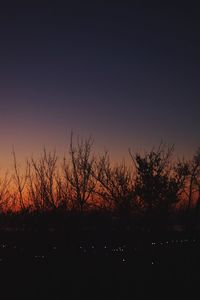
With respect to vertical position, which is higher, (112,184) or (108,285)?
(112,184)

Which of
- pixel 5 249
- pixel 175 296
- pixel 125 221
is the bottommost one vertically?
pixel 175 296

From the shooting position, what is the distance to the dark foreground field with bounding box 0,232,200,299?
9.20 metres

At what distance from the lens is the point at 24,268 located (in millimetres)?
11758

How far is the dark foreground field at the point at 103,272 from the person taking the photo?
30.2ft

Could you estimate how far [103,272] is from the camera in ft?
37.9

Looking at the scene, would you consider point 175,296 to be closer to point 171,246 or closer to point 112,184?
point 171,246

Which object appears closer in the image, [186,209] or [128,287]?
[128,287]

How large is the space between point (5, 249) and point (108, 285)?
231 inches

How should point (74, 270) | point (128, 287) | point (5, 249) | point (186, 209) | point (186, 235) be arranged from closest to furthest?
1. point (128, 287)
2. point (74, 270)
3. point (5, 249)
4. point (186, 235)
5. point (186, 209)

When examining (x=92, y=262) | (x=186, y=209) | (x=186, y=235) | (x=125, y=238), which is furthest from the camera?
(x=186, y=209)

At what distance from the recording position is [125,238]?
62.9 ft

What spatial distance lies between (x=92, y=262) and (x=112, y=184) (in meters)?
10.4

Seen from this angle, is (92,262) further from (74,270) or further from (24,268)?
(24,268)

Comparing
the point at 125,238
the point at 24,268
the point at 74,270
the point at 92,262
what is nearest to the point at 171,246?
the point at 125,238
